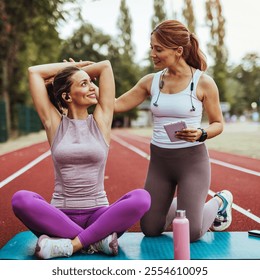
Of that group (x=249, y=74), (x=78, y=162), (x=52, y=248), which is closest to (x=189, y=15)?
(x=78, y=162)

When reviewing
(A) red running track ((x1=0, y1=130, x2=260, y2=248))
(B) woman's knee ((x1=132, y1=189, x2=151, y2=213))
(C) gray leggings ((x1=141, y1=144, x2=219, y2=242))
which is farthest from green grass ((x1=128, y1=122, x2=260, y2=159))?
(B) woman's knee ((x1=132, y1=189, x2=151, y2=213))

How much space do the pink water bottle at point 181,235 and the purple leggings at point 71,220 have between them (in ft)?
0.93

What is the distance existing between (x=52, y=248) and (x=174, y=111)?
109 cm

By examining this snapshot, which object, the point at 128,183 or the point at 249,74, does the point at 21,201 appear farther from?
the point at 249,74

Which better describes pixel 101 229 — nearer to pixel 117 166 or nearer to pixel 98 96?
pixel 98 96

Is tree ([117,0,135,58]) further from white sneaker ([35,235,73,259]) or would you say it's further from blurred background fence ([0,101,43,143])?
blurred background fence ([0,101,43,143])

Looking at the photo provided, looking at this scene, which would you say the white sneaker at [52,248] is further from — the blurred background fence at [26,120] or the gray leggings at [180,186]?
the blurred background fence at [26,120]

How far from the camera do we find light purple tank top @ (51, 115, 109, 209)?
9.21ft

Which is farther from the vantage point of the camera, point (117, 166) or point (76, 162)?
point (117, 166)

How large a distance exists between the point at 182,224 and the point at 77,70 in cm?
102

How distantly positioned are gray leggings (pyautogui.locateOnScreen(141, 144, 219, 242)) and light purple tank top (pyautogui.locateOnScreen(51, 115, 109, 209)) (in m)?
0.54

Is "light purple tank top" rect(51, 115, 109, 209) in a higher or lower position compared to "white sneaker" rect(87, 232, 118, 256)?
higher

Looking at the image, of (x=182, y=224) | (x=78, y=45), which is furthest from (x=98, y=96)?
(x=78, y=45)
